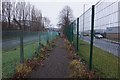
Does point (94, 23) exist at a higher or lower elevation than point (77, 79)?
higher

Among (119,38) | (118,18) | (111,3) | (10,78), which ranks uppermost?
(111,3)

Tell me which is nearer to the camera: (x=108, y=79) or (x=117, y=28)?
(x=117, y=28)

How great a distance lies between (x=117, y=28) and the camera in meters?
4.62

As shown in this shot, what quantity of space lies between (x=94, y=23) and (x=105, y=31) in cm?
124

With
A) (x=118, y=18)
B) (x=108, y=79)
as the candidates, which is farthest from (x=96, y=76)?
(x=118, y=18)

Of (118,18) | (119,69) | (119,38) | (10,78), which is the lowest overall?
(10,78)

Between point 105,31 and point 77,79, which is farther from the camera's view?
point 77,79

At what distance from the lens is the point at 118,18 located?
4414 mm

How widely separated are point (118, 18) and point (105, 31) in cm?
131

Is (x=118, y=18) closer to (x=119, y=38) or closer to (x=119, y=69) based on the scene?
(x=119, y=38)

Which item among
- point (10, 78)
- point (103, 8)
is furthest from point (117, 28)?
point (10, 78)

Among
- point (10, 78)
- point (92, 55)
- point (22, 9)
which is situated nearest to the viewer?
point (10, 78)

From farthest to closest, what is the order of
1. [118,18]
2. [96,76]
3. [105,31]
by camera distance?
[96,76] → [105,31] → [118,18]

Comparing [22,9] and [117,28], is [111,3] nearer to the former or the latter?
[117,28]
